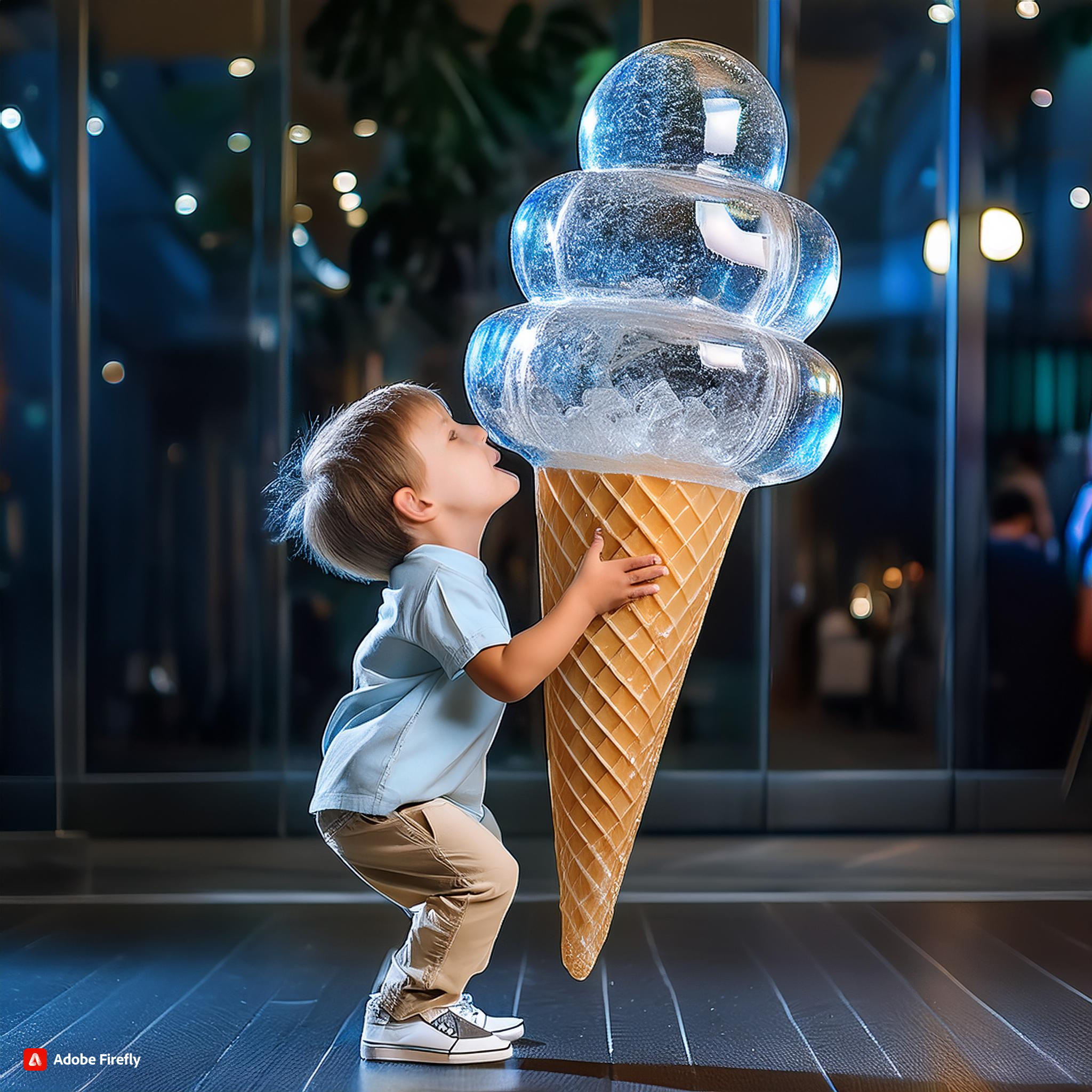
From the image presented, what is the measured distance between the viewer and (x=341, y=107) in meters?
4.01

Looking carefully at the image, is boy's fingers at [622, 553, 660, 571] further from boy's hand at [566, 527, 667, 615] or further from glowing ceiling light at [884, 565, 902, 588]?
glowing ceiling light at [884, 565, 902, 588]

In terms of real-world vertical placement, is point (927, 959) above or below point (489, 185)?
below

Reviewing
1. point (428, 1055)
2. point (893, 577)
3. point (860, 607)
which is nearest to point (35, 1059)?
point (428, 1055)

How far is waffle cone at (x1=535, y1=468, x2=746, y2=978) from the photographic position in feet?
6.70

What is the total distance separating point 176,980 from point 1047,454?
328 cm

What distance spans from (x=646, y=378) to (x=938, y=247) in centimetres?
254

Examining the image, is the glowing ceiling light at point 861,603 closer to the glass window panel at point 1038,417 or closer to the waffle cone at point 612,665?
the glass window panel at point 1038,417

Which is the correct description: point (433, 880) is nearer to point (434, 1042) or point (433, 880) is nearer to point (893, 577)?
point (434, 1042)

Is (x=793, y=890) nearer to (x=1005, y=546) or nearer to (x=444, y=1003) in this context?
(x=1005, y=546)

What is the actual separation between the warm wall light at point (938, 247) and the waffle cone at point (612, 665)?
230 centimetres

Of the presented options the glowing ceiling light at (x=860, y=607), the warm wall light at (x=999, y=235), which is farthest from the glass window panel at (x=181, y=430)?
the warm wall light at (x=999, y=235)

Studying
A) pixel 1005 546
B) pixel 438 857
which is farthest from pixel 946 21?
pixel 438 857

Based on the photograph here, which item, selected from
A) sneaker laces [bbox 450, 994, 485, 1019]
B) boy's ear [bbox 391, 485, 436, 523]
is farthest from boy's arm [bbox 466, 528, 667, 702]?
sneaker laces [bbox 450, 994, 485, 1019]

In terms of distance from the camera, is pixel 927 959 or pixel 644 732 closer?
pixel 644 732
